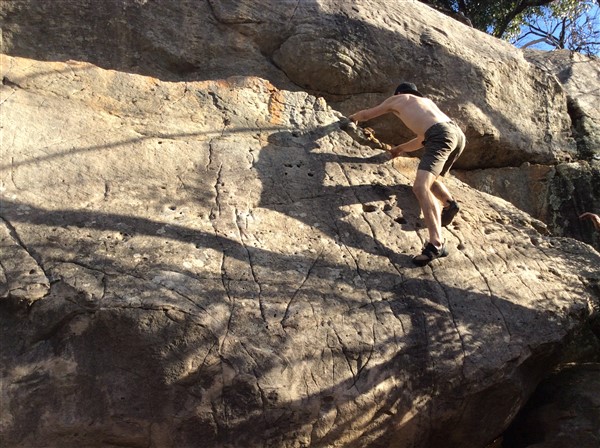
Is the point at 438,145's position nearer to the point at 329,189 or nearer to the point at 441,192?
the point at 441,192

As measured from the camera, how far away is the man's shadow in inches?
193

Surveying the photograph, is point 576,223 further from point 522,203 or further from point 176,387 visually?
point 176,387

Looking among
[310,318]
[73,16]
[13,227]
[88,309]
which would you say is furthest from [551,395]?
[73,16]

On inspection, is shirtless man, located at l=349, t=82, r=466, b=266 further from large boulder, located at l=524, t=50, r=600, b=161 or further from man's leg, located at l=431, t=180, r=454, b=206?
large boulder, located at l=524, t=50, r=600, b=161

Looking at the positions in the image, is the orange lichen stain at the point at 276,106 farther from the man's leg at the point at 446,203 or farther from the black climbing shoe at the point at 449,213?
the black climbing shoe at the point at 449,213

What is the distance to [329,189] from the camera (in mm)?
5188

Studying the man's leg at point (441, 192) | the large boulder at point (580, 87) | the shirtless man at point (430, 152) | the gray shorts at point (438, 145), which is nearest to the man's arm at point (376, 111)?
the shirtless man at point (430, 152)

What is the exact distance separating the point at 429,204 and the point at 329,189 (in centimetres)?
74

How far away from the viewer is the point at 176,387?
378 cm

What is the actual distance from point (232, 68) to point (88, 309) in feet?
10.8

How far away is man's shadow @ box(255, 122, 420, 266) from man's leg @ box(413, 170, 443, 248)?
0.68 ft

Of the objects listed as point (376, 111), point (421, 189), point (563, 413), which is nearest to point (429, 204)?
point (421, 189)

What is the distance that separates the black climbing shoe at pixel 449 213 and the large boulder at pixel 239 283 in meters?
0.17

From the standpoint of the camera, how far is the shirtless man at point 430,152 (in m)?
4.87
